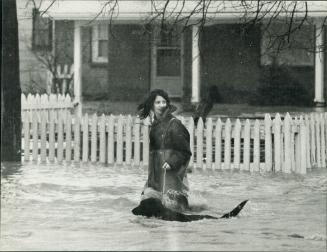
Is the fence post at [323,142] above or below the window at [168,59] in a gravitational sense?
below

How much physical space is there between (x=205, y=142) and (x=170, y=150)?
365 centimetres

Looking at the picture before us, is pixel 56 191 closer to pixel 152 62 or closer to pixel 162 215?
pixel 162 215

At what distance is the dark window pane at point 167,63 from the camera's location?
2044 cm

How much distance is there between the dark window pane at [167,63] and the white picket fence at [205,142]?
8.39m

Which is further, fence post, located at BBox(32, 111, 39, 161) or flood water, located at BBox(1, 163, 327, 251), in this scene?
fence post, located at BBox(32, 111, 39, 161)

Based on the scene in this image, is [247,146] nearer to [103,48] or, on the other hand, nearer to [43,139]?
[43,139]

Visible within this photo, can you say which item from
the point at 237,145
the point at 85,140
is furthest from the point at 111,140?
the point at 237,145

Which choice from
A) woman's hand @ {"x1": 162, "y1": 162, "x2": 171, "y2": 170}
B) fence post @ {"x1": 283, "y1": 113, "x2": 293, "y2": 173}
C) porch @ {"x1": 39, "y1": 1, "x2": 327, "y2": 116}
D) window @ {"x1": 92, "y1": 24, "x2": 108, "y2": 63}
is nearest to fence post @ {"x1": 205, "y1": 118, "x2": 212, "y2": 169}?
fence post @ {"x1": 283, "y1": 113, "x2": 293, "y2": 173}

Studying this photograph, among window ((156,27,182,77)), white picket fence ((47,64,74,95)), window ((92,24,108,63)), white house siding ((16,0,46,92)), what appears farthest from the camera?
white house siding ((16,0,46,92))

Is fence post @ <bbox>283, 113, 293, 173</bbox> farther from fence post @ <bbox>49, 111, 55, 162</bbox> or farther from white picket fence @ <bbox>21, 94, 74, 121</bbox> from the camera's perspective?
white picket fence @ <bbox>21, 94, 74, 121</bbox>

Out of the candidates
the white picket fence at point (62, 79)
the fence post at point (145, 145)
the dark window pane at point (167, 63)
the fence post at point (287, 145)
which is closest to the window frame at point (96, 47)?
the white picket fence at point (62, 79)

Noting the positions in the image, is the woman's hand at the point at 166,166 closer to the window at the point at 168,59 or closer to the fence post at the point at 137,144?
the fence post at the point at 137,144

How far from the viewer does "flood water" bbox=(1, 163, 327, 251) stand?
7.11 m

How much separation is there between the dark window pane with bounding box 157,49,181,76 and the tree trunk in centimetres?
985
